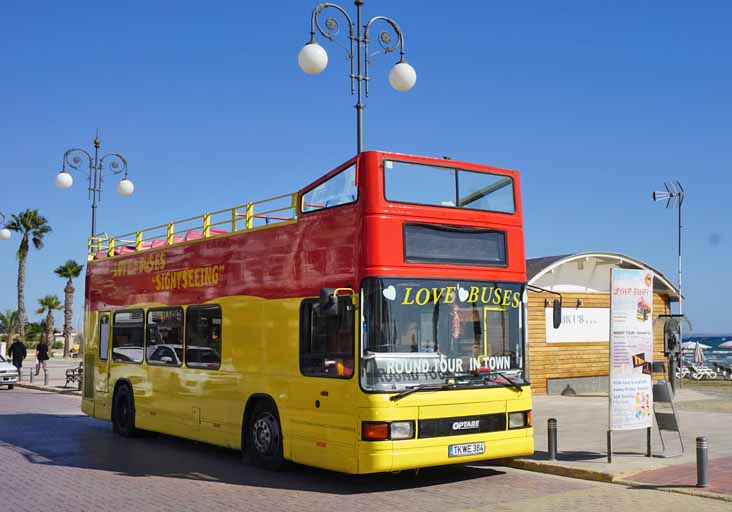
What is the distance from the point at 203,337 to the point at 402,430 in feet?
15.9

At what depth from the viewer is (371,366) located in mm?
9188

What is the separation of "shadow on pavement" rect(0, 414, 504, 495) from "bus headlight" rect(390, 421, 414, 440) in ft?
3.19

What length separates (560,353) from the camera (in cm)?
2402

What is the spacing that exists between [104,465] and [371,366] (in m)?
5.07

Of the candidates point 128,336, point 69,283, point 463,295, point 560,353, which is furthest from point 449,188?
point 69,283

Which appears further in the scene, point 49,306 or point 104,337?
point 49,306

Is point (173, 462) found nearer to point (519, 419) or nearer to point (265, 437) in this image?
point (265, 437)

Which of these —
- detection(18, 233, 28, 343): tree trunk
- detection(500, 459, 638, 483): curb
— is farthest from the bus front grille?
detection(18, 233, 28, 343): tree trunk

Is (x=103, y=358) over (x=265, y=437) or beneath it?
over

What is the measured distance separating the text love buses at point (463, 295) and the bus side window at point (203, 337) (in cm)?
414

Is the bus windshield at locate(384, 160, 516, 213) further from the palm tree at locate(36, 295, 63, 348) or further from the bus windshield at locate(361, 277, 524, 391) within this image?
the palm tree at locate(36, 295, 63, 348)

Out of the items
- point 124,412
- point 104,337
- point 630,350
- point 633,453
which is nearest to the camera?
point 630,350

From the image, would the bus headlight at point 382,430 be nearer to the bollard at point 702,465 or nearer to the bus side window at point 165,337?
the bollard at point 702,465

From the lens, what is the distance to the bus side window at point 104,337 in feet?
54.1
